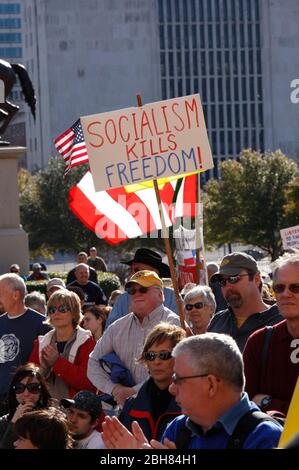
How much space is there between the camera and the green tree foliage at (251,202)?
2125 inches

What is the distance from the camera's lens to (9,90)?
819 inches

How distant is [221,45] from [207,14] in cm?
291

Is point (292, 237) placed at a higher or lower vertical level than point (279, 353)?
higher

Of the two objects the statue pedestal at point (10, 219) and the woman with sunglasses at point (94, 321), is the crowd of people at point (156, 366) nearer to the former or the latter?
the woman with sunglasses at point (94, 321)

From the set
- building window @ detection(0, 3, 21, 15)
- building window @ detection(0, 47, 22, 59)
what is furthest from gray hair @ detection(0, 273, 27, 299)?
building window @ detection(0, 47, 22, 59)

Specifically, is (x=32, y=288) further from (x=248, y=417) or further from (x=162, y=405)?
(x=248, y=417)

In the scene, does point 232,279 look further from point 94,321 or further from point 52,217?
point 52,217

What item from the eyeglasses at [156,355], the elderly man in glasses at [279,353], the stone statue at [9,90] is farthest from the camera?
the stone statue at [9,90]

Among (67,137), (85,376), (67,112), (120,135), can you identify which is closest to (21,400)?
(85,376)

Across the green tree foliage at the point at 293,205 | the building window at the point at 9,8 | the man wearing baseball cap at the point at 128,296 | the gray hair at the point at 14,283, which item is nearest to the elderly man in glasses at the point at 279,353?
the man wearing baseball cap at the point at 128,296

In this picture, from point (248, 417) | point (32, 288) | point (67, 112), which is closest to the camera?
point (248, 417)

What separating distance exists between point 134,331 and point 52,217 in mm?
48331

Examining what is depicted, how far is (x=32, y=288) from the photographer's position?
18.3 m

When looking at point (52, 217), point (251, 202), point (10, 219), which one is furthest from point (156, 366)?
point (52, 217)
